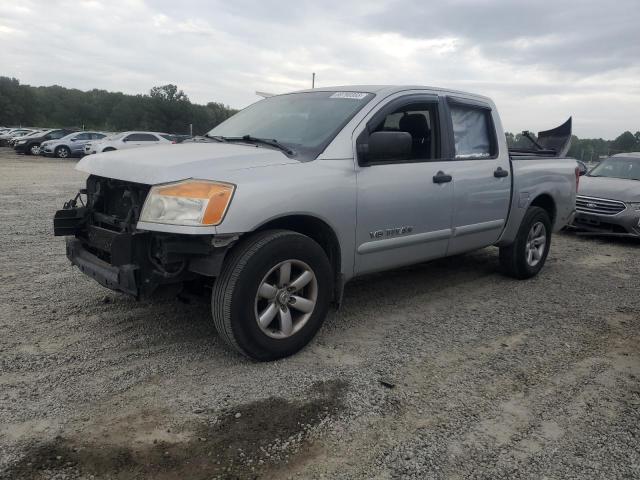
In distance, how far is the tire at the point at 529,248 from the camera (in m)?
5.73

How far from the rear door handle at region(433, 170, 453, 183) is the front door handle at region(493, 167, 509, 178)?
830 millimetres

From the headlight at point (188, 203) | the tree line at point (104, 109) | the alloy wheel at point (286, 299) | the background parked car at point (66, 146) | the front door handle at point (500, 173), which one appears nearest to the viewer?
the headlight at point (188, 203)

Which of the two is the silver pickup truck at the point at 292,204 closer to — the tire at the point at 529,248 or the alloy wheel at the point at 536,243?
the tire at the point at 529,248

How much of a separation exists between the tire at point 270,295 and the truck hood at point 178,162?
48cm

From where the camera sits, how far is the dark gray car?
8.70 metres

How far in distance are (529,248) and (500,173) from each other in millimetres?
1189

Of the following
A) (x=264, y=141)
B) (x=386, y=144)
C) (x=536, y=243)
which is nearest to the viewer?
(x=386, y=144)

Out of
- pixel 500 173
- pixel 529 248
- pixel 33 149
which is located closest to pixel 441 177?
pixel 500 173

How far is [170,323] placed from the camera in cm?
409

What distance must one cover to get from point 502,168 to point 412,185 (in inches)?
60.0

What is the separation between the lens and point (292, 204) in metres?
3.41

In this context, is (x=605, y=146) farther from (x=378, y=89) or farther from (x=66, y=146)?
(x=66, y=146)

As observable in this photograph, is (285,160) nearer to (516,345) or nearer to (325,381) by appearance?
(325,381)

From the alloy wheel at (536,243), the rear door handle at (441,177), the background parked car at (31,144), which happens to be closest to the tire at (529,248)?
the alloy wheel at (536,243)
